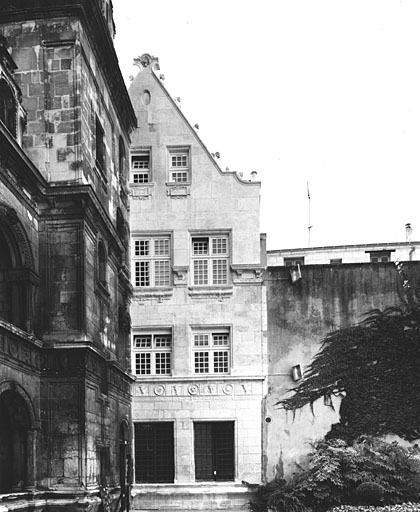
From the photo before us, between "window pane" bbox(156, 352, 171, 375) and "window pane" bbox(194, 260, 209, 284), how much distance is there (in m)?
2.54

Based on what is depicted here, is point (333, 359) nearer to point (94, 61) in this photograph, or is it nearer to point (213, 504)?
point (213, 504)

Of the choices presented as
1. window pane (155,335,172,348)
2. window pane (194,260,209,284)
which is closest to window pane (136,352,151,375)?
window pane (155,335,172,348)

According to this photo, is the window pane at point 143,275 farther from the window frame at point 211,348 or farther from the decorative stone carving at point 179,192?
the decorative stone carving at point 179,192

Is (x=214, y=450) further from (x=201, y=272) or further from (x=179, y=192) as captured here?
(x=179, y=192)

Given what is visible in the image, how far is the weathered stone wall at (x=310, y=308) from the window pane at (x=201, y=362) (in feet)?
6.58

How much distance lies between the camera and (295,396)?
2761 centimetres

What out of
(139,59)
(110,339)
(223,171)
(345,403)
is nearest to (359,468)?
(345,403)

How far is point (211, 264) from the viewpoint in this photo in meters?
28.2

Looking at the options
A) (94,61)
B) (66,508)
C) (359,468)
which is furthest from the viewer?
(359,468)

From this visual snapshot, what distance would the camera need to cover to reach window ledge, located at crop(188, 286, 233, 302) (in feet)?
91.5

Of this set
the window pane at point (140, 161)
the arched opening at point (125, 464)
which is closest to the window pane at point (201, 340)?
the arched opening at point (125, 464)

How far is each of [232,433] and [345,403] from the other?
365 cm

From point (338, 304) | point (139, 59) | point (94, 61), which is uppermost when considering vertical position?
point (139, 59)

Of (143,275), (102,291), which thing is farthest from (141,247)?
(102,291)
